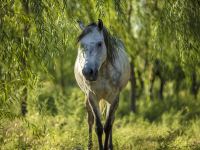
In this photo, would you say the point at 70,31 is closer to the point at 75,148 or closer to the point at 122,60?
the point at 122,60

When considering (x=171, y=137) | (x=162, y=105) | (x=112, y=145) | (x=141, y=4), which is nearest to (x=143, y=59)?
(x=162, y=105)

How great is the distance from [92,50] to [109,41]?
58 cm

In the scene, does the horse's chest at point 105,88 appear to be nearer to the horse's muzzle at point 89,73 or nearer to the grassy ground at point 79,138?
the horse's muzzle at point 89,73

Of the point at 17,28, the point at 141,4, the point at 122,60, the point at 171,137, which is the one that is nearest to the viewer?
the point at 17,28

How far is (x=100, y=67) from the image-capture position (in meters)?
6.62

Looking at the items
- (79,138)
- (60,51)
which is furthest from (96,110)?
(79,138)

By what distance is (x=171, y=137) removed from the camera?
29.8 ft

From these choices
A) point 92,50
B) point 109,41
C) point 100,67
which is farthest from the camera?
point 100,67

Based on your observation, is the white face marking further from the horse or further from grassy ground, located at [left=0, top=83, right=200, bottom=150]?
grassy ground, located at [left=0, top=83, right=200, bottom=150]

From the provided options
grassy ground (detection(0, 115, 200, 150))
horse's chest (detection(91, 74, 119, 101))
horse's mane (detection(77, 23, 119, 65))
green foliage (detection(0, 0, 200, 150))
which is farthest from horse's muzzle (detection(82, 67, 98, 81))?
grassy ground (detection(0, 115, 200, 150))

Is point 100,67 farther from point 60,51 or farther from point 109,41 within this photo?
point 60,51

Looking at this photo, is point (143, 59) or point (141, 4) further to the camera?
point (143, 59)

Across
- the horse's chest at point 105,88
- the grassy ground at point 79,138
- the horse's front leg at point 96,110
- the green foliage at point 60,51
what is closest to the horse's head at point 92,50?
the green foliage at point 60,51

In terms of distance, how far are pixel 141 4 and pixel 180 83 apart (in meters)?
10.5
